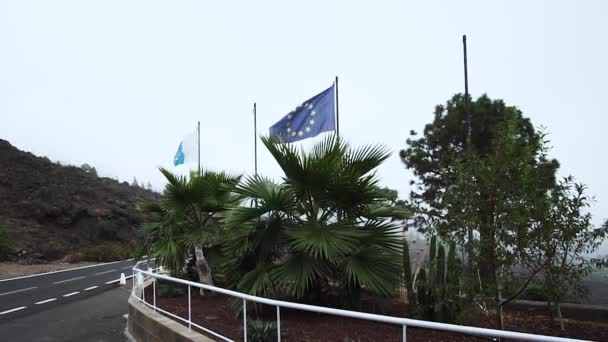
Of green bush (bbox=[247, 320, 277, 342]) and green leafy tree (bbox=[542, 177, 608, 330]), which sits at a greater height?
green leafy tree (bbox=[542, 177, 608, 330])

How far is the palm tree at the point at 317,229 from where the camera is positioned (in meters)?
5.54

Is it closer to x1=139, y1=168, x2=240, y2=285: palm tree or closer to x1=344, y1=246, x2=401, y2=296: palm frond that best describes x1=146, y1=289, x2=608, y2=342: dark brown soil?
x1=344, y1=246, x2=401, y2=296: palm frond

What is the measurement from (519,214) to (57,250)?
121ft

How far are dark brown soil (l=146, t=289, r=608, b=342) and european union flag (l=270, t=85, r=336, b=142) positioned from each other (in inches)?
194

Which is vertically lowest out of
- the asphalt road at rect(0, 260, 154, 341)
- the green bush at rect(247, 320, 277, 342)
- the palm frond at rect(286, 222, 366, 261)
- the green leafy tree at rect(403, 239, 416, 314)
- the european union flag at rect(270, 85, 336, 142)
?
the asphalt road at rect(0, 260, 154, 341)

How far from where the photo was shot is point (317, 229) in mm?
5680

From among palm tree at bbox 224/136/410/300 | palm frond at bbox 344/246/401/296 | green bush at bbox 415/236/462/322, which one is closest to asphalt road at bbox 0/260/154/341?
palm tree at bbox 224/136/410/300

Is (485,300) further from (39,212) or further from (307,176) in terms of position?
(39,212)

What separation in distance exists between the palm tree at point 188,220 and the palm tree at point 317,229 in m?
1.71

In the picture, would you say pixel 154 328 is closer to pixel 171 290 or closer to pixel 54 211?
pixel 171 290

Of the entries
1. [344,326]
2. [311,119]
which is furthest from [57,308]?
[344,326]

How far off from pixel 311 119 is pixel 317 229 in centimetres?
550

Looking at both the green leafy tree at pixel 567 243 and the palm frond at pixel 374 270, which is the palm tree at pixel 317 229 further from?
the green leafy tree at pixel 567 243

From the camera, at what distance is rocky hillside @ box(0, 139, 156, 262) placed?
36438mm
